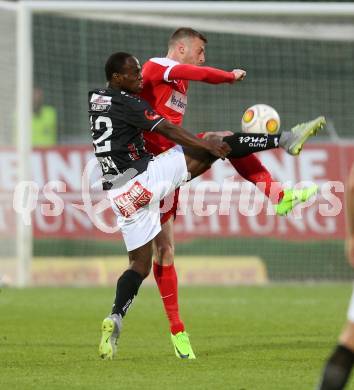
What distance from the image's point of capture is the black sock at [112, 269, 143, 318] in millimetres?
8914

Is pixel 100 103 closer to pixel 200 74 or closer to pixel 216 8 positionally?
pixel 200 74

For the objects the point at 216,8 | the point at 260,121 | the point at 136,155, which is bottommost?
the point at 136,155

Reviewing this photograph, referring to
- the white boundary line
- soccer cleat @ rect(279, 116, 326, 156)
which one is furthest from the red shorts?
the white boundary line

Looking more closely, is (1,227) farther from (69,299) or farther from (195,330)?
(195,330)

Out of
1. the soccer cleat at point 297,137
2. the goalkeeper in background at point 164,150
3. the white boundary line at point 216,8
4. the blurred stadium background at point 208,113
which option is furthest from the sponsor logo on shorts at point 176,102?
the white boundary line at point 216,8

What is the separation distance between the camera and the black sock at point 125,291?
8.91 metres

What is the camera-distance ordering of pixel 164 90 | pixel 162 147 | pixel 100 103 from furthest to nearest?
pixel 162 147 → pixel 164 90 → pixel 100 103

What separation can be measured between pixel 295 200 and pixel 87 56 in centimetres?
965

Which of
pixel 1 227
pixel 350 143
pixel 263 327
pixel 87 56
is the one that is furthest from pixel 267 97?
pixel 263 327

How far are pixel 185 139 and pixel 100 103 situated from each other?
0.74m

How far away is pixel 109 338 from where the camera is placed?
8.69 metres

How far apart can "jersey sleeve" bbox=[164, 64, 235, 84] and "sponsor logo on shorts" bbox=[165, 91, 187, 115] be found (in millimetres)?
428

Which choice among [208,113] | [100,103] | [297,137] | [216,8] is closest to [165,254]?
[100,103]

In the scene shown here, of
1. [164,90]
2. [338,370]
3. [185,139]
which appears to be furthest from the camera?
[164,90]
